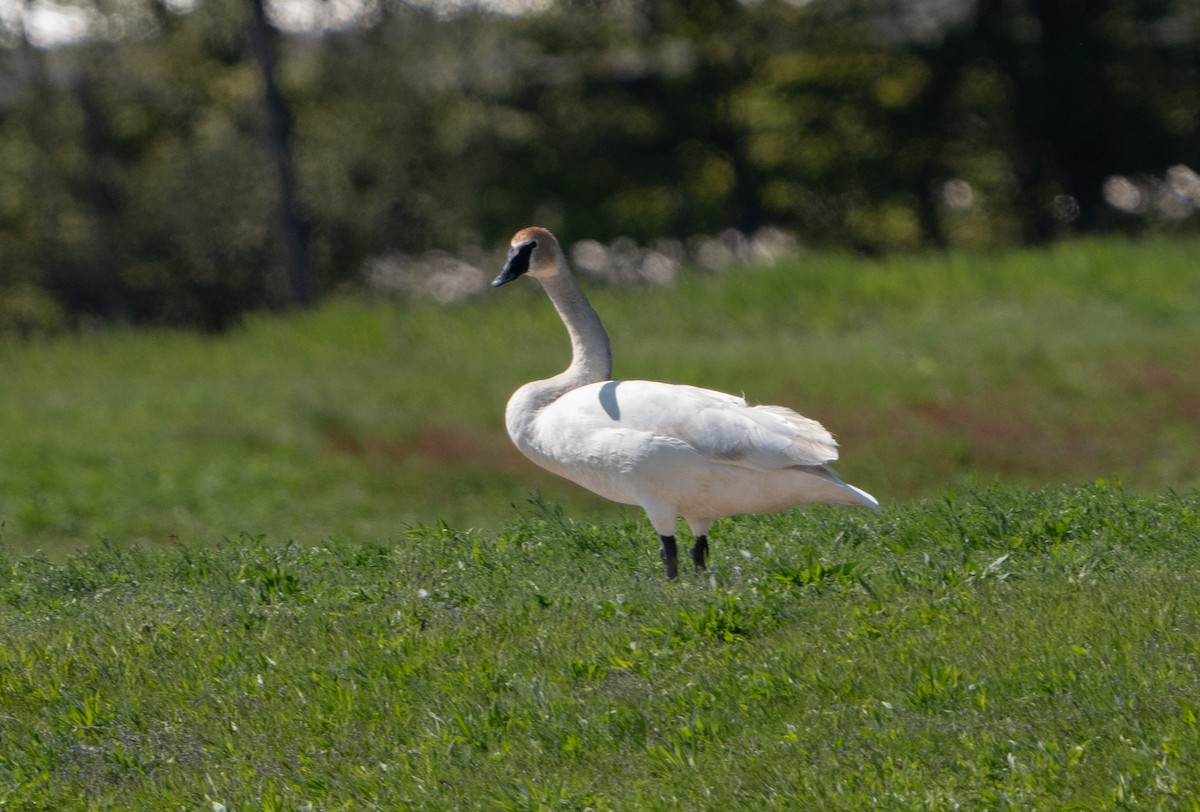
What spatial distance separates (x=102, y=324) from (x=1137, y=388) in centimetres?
2080

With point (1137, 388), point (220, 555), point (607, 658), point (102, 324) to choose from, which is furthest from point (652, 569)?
point (102, 324)

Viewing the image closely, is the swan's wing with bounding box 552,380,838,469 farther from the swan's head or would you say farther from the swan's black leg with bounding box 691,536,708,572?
the swan's head

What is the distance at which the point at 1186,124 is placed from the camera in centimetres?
2998

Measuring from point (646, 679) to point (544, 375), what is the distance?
13.4 metres

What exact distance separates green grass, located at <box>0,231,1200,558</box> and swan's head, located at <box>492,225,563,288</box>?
17.3ft

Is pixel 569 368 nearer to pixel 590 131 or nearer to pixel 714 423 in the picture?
pixel 714 423

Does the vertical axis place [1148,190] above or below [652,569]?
below

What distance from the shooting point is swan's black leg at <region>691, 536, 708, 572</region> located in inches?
305

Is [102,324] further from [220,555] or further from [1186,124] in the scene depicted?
[220,555]

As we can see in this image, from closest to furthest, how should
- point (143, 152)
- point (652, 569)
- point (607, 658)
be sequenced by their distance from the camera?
point (607, 658)
point (652, 569)
point (143, 152)

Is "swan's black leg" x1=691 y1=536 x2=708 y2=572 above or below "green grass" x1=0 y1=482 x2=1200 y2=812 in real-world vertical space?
below

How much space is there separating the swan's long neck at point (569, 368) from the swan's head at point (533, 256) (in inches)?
2.2

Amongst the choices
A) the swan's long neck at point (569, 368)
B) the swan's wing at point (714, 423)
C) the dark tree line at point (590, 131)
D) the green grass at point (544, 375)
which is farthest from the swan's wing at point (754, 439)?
the dark tree line at point (590, 131)

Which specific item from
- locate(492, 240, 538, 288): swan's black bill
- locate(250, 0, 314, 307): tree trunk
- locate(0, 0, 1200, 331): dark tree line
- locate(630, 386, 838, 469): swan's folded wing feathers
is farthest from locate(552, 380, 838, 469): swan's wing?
locate(0, 0, 1200, 331): dark tree line
